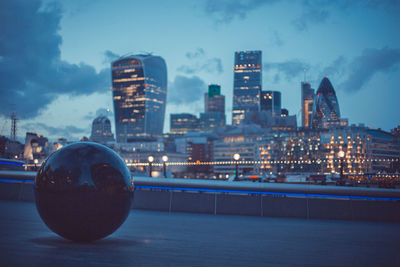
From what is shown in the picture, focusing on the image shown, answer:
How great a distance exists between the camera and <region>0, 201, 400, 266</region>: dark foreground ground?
23.5 ft

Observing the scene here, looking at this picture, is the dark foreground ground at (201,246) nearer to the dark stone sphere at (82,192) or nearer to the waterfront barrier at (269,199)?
the dark stone sphere at (82,192)

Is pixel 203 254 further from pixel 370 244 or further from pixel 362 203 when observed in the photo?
pixel 362 203

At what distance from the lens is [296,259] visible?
25.2 ft

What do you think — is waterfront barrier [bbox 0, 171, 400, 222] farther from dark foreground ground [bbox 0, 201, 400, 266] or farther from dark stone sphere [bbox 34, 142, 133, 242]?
dark stone sphere [bbox 34, 142, 133, 242]

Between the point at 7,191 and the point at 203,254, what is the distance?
1612 centimetres

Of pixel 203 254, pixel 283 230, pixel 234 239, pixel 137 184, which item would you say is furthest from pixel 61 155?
pixel 137 184

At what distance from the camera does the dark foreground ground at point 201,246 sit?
7172 mm

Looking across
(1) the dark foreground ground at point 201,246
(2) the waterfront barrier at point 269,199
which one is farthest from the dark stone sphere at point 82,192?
(2) the waterfront barrier at point 269,199

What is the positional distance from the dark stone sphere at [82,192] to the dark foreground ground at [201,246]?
40cm

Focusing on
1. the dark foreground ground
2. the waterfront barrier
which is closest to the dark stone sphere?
the dark foreground ground

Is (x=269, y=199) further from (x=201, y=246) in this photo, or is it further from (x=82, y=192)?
(x=82, y=192)

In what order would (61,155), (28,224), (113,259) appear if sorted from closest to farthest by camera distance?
1. (113,259)
2. (61,155)
3. (28,224)

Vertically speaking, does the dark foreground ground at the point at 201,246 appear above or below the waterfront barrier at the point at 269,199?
below

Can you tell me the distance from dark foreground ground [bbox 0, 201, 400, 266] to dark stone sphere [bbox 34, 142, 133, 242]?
40cm
